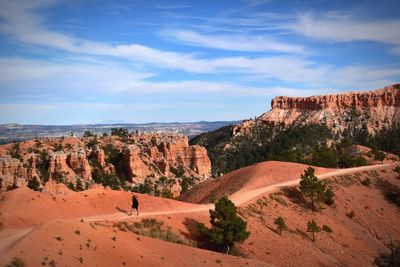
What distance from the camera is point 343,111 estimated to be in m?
166

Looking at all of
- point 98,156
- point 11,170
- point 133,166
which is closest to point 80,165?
point 98,156

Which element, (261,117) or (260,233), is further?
(261,117)

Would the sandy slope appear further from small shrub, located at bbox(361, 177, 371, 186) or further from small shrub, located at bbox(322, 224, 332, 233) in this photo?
small shrub, located at bbox(361, 177, 371, 186)

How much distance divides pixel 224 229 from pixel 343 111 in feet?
488

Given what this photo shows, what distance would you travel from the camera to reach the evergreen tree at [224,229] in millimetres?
28422

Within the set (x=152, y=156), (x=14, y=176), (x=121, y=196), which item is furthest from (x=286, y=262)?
(x=152, y=156)

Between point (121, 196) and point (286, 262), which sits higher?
point (121, 196)

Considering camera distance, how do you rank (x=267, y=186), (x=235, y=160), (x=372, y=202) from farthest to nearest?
(x=235, y=160) < (x=372, y=202) < (x=267, y=186)

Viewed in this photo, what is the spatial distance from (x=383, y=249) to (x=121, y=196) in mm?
25036

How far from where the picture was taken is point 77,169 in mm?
82188

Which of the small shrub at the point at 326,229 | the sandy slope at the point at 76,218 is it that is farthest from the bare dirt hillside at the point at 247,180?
the small shrub at the point at 326,229

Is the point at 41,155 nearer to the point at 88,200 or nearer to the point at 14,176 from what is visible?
the point at 14,176

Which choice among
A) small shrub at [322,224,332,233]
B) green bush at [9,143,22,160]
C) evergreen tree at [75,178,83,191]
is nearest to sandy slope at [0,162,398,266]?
small shrub at [322,224,332,233]

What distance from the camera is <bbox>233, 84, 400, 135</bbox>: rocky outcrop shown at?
15475cm
